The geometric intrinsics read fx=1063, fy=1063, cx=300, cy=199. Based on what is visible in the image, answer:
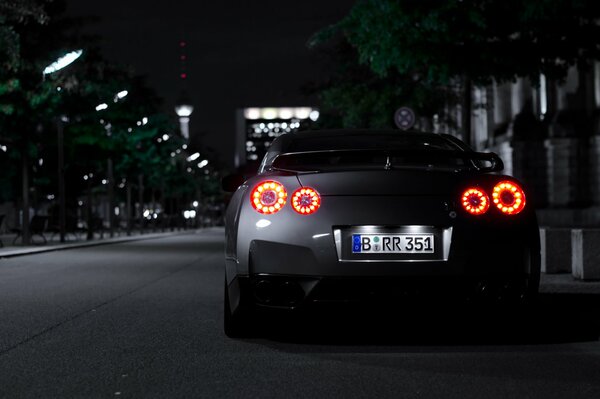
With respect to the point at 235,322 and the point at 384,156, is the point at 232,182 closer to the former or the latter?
the point at 235,322

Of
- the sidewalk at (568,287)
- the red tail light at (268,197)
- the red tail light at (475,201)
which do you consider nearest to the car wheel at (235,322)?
the red tail light at (268,197)

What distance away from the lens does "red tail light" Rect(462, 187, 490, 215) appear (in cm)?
719

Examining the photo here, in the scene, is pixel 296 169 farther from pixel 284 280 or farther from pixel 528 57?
pixel 528 57

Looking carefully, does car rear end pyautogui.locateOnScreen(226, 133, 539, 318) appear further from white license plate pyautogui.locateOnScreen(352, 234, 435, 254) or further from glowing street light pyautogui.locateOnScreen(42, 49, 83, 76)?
glowing street light pyautogui.locateOnScreen(42, 49, 83, 76)

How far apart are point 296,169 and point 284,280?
0.82 metres

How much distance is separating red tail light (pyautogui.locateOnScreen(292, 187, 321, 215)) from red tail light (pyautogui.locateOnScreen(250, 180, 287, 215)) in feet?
0.28

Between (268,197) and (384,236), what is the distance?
2.75 feet

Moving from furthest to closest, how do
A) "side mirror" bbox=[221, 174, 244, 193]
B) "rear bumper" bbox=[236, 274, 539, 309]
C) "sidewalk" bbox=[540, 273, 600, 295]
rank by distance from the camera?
"sidewalk" bbox=[540, 273, 600, 295], "side mirror" bbox=[221, 174, 244, 193], "rear bumper" bbox=[236, 274, 539, 309]

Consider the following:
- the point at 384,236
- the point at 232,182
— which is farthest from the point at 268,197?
the point at 232,182

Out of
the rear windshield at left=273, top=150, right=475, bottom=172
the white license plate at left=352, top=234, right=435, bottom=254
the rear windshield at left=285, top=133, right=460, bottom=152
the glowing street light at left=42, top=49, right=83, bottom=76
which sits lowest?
the white license plate at left=352, top=234, right=435, bottom=254

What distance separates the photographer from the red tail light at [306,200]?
7.18m

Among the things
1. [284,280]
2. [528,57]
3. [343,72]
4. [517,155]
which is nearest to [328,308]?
[284,280]

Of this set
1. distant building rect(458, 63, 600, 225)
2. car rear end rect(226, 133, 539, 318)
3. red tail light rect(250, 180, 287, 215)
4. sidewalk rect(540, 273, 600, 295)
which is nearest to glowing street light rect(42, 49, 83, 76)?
sidewalk rect(540, 273, 600, 295)

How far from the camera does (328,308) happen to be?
7.20 meters
